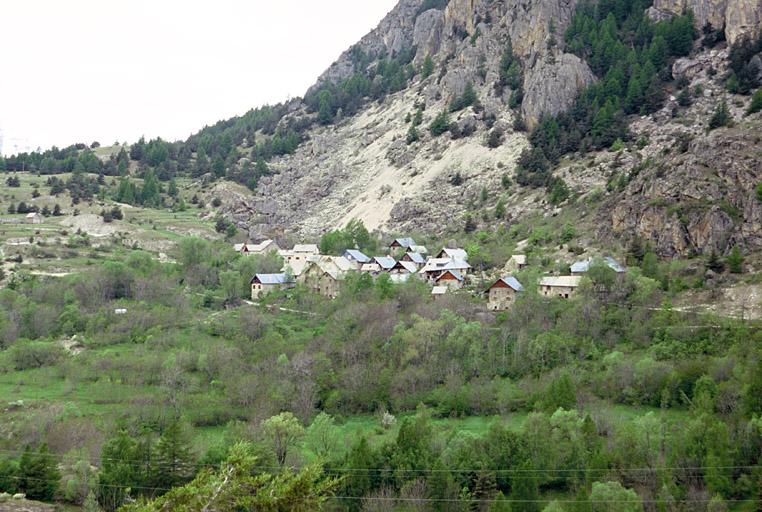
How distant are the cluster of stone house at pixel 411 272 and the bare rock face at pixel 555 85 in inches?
1054

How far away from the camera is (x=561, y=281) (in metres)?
49.8

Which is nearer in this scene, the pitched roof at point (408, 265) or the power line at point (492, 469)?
the power line at point (492, 469)

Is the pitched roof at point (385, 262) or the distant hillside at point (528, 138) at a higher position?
the distant hillside at point (528, 138)

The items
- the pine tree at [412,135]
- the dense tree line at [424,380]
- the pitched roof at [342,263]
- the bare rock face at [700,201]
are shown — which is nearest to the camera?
the dense tree line at [424,380]

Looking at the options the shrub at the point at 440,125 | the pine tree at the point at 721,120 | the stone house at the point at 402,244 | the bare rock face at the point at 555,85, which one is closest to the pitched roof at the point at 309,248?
the stone house at the point at 402,244

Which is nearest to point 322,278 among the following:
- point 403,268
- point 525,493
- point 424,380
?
point 403,268

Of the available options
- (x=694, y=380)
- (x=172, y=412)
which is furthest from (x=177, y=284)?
(x=694, y=380)

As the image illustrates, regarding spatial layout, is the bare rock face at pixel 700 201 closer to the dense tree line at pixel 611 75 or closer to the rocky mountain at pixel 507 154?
the rocky mountain at pixel 507 154

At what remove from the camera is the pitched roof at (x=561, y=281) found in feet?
160

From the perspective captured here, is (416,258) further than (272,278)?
Yes

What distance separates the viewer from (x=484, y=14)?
107 m

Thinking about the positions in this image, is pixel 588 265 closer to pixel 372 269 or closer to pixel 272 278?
pixel 372 269

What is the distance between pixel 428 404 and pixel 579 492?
14.8 meters

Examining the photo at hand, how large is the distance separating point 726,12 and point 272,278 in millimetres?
61682
